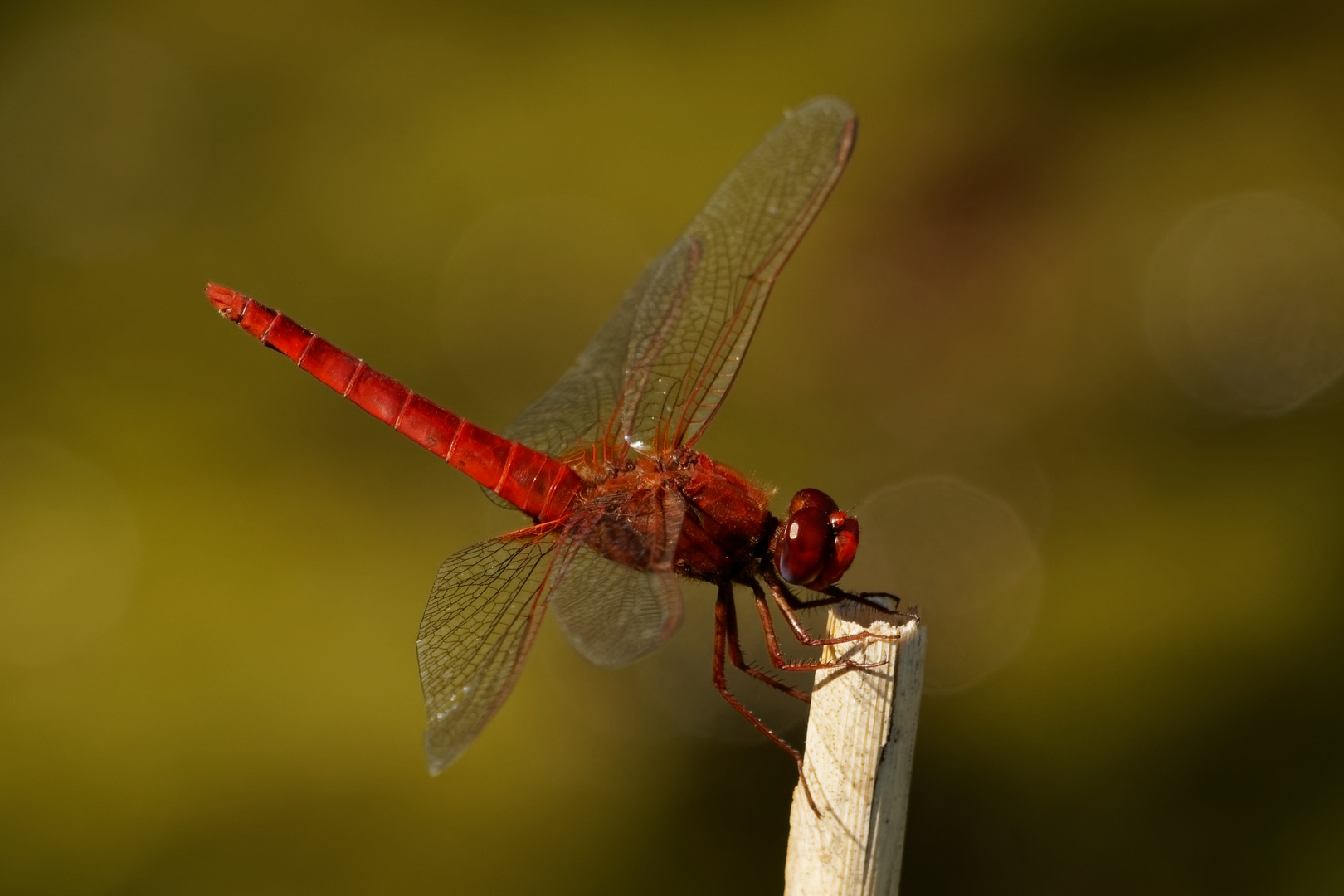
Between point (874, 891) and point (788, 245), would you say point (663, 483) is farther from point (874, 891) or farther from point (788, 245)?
point (874, 891)

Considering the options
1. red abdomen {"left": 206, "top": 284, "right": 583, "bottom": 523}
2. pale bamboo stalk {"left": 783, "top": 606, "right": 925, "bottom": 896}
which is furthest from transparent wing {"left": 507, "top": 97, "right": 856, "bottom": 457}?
pale bamboo stalk {"left": 783, "top": 606, "right": 925, "bottom": 896}

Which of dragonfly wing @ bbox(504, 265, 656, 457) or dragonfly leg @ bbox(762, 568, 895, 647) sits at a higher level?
dragonfly wing @ bbox(504, 265, 656, 457)

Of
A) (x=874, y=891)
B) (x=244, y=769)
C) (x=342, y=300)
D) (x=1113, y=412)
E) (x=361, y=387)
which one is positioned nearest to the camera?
(x=874, y=891)

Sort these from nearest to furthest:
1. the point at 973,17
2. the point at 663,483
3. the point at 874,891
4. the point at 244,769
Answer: the point at 874,891, the point at 663,483, the point at 244,769, the point at 973,17

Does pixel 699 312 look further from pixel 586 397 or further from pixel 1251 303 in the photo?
pixel 1251 303

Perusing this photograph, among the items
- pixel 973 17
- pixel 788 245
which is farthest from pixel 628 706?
pixel 973 17

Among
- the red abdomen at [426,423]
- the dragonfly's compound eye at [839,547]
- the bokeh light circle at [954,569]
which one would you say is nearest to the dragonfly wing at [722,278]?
the red abdomen at [426,423]

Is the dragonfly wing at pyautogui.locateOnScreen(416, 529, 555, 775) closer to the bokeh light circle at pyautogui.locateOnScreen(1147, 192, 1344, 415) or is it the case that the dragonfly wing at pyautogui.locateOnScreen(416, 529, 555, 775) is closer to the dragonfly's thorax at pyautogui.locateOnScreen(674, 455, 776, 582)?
the dragonfly's thorax at pyautogui.locateOnScreen(674, 455, 776, 582)
